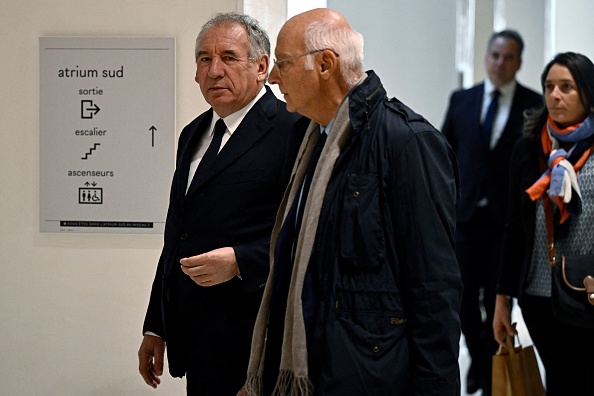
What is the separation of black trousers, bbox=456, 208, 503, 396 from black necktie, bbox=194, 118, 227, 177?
2775 mm

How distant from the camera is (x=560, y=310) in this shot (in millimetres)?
3582

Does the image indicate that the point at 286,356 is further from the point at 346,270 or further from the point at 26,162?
the point at 26,162

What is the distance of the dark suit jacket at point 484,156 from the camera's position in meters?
5.45

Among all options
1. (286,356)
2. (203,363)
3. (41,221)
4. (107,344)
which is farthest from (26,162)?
(286,356)

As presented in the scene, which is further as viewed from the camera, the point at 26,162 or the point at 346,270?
the point at 26,162

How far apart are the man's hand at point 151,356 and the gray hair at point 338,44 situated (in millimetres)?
1193

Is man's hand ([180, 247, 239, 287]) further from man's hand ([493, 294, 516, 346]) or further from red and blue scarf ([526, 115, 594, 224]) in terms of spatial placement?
man's hand ([493, 294, 516, 346])

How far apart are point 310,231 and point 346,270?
13cm

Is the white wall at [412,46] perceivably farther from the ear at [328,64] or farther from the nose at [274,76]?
the ear at [328,64]

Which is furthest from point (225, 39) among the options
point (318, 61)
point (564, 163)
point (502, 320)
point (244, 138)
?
point (502, 320)

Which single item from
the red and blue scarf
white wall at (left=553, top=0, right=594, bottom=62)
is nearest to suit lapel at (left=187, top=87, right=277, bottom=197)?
the red and blue scarf

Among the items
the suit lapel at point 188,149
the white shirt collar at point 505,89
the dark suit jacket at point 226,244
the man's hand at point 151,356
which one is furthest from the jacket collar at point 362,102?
the white shirt collar at point 505,89

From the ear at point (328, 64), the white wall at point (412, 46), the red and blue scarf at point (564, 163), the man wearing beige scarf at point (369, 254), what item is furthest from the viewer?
the white wall at point (412, 46)

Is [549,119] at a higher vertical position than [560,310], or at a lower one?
higher
